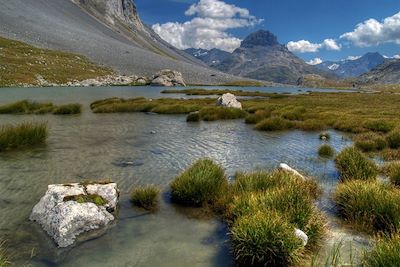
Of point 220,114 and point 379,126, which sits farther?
point 220,114

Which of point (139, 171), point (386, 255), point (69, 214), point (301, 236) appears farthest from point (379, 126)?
point (69, 214)

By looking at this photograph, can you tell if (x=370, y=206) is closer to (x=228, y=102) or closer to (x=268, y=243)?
(x=268, y=243)

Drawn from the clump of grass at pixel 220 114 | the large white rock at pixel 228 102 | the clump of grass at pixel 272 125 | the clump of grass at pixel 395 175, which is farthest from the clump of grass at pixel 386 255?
the large white rock at pixel 228 102

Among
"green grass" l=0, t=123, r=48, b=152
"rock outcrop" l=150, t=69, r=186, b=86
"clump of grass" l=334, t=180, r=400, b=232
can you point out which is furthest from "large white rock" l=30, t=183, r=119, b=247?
"rock outcrop" l=150, t=69, r=186, b=86

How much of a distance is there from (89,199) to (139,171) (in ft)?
18.2

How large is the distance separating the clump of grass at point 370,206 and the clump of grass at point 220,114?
26260mm

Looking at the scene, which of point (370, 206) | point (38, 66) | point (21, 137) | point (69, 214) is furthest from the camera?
point (38, 66)

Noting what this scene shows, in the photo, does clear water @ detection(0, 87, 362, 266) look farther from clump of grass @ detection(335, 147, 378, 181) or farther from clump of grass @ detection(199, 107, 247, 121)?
clump of grass @ detection(199, 107, 247, 121)

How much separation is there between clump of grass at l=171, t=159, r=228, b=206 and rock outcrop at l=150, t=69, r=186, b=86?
156 meters

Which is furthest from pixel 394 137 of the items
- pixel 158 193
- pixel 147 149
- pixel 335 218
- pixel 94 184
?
pixel 94 184

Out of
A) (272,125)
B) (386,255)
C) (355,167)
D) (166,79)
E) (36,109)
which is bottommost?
(166,79)

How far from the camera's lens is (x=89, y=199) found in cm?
1111

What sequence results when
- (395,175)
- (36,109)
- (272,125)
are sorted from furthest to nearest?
(36,109)
(272,125)
(395,175)

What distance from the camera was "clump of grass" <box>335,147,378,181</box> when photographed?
1484 centimetres
